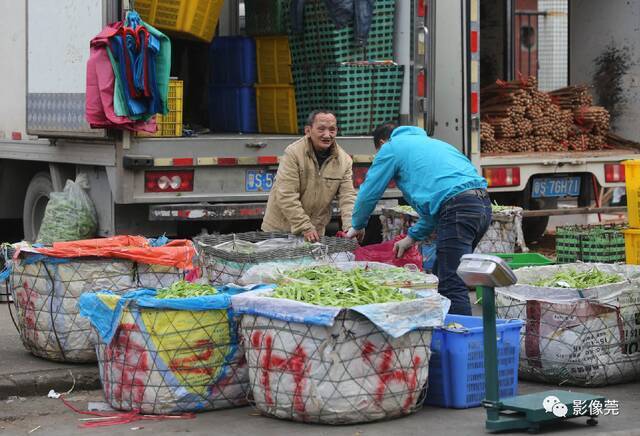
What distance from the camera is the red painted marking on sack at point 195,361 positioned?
249 inches

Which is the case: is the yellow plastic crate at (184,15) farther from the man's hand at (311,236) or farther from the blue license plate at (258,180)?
the man's hand at (311,236)

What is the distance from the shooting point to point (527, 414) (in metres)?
5.94

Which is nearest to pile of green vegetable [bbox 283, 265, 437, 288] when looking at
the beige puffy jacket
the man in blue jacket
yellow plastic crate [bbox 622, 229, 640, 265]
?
the man in blue jacket

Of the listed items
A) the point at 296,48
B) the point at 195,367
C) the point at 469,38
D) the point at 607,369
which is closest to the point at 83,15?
the point at 296,48


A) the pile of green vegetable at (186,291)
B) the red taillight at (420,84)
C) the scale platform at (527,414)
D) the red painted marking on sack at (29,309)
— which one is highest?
the red taillight at (420,84)

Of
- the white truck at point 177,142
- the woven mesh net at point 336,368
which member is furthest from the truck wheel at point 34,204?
the woven mesh net at point 336,368

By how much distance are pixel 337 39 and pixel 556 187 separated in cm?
316

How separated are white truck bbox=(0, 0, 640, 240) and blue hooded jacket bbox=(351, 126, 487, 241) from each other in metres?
2.66

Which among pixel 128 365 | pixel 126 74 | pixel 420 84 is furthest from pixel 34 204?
pixel 128 365

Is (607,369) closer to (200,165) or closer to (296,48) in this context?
(200,165)

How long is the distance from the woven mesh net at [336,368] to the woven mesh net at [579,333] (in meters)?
1.10

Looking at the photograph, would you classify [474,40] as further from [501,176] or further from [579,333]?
[579,333]

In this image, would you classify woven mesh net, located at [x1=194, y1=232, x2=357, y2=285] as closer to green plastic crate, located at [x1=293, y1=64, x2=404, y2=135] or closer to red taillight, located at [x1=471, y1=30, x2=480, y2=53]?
green plastic crate, located at [x1=293, y1=64, x2=404, y2=135]

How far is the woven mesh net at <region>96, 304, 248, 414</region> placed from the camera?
6297 mm
